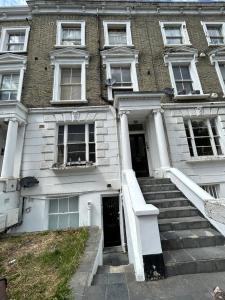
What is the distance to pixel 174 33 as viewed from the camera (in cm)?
1134

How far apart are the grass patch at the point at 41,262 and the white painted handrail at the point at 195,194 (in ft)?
10.0

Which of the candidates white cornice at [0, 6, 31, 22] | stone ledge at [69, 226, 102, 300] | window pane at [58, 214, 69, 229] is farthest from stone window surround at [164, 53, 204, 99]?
stone ledge at [69, 226, 102, 300]

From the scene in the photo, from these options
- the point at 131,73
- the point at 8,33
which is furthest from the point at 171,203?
the point at 8,33

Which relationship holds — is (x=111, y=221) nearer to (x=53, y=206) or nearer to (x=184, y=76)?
(x=53, y=206)

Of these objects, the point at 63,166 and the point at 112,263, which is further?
the point at 63,166

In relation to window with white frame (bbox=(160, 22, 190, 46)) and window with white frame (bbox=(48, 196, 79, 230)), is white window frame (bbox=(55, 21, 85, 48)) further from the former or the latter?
window with white frame (bbox=(48, 196, 79, 230))

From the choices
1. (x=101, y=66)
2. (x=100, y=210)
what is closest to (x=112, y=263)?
(x=100, y=210)

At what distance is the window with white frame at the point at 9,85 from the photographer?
933 cm

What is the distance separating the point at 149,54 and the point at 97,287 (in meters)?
10.9

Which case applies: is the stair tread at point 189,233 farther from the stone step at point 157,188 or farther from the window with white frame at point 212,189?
the window with white frame at point 212,189

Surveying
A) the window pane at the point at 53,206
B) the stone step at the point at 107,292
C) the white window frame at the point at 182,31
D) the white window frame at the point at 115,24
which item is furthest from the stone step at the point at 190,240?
the white window frame at the point at 182,31

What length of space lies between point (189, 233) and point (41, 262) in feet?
10.5

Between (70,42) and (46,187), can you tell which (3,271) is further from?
(70,42)

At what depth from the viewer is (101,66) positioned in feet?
32.7
